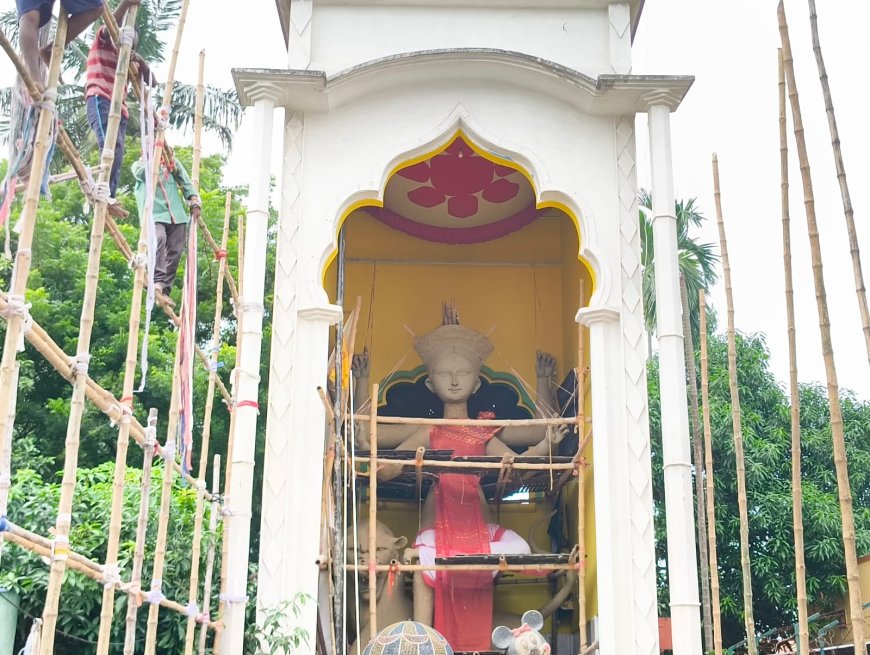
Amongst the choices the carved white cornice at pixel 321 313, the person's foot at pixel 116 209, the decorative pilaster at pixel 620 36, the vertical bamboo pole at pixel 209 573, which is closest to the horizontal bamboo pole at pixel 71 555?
the vertical bamboo pole at pixel 209 573

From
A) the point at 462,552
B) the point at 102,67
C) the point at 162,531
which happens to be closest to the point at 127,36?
the point at 102,67

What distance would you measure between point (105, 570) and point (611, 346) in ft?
15.5

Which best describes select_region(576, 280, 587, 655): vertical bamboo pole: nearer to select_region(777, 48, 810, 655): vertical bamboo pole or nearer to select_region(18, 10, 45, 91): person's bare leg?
select_region(777, 48, 810, 655): vertical bamboo pole

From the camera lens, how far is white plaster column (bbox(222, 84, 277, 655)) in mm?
7598

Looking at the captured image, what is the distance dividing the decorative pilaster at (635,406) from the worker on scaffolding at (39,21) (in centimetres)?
492

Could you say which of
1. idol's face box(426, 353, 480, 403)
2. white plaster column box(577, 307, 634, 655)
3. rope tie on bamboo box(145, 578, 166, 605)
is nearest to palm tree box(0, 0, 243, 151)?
idol's face box(426, 353, 480, 403)

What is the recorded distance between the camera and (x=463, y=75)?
9227mm

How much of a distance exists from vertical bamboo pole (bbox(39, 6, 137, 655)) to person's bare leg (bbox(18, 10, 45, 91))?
27 centimetres

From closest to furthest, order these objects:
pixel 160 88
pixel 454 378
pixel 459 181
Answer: pixel 454 378 < pixel 459 181 < pixel 160 88

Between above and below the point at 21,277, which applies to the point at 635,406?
above

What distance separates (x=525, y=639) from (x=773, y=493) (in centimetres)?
860

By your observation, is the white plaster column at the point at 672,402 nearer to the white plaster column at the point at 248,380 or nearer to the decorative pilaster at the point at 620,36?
the decorative pilaster at the point at 620,36

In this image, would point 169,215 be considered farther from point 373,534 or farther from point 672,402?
point 672,402

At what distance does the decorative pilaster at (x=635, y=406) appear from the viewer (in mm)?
8070
